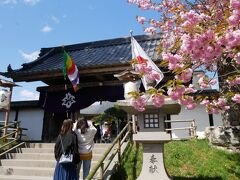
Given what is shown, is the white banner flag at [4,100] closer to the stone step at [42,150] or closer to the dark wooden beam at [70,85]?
the dark wooden beam at [70,85]

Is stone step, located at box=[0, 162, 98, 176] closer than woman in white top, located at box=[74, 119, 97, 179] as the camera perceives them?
No

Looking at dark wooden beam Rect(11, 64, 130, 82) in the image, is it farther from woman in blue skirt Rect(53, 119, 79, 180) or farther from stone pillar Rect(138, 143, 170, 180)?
woman in blue skirt Rect(53, 119, 79, 180)

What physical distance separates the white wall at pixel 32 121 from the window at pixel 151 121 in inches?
447

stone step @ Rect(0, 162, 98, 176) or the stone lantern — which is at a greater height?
the stone lantern

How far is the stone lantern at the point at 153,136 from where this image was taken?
5812 millimetres

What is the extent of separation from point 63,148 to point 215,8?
15.4ft

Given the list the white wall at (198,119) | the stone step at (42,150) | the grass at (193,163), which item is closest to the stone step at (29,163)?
the stone step at (42,150)

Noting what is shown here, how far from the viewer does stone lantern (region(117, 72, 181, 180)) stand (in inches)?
229

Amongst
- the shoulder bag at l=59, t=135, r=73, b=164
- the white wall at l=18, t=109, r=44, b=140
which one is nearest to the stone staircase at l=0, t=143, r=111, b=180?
the shoulder bag at l=59, t=135, r=73, b=164

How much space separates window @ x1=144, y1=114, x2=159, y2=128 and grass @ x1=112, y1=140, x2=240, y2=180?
5.17 feet

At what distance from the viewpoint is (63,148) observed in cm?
546

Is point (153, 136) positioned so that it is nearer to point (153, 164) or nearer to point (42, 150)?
point (153, 164)

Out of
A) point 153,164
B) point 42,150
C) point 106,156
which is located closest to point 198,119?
point 153,164

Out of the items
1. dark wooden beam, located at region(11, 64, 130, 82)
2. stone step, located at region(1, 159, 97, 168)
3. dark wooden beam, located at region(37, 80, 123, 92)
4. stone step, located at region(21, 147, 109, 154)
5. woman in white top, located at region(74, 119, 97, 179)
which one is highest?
dark wooden beam, located at region(11, 64, 130, 82)
